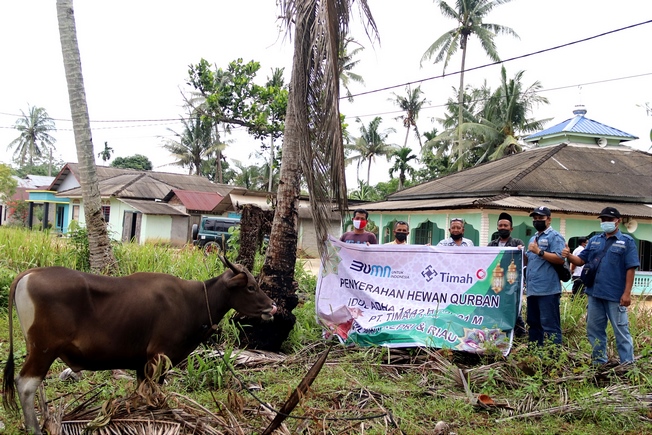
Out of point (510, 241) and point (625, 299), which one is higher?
point (510, 241)

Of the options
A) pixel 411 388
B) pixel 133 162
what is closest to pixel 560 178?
pixel 411 388

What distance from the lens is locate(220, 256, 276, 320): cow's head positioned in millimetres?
4949

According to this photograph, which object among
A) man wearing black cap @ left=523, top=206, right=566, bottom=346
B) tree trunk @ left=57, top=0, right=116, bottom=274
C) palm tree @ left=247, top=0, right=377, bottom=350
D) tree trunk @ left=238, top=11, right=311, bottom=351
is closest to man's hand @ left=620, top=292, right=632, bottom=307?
man wearing black cap @ left=523, top=206, right=566, bottom=346

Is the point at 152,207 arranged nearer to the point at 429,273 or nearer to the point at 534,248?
the point at 429,273

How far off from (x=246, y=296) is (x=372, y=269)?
2.56 metres

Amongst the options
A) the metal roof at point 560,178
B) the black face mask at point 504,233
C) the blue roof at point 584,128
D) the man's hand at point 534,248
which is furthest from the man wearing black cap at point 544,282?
the blue roof at point 584,128

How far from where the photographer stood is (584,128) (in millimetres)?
21406

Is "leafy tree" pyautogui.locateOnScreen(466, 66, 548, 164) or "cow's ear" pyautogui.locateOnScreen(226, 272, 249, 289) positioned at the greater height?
"leafy tree" pyautogui.locateOnScreen(466, 66, 548, 164)

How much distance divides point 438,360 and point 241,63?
25.2 meters

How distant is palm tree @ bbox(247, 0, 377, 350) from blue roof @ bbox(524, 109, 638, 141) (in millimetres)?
17121

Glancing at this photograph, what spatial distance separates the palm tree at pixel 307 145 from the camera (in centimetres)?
638

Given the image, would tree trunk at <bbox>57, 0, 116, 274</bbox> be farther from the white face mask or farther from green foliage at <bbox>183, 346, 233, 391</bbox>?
the white face mask

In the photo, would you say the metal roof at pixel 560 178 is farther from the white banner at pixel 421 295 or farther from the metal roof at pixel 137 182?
the metal roof at pixel 137 182

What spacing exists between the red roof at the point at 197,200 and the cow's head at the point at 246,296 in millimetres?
25423
